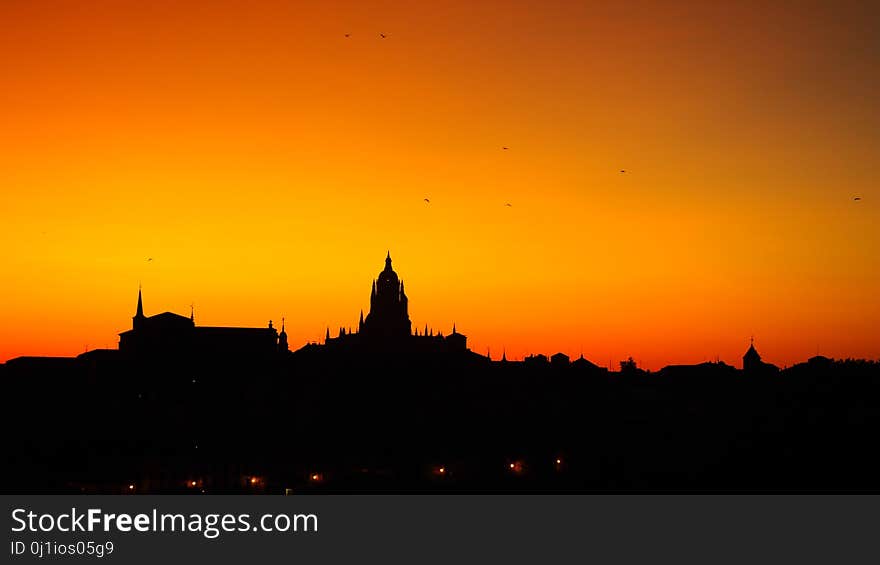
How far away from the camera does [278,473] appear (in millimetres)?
96062

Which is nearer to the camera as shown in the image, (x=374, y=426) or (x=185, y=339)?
(x=374, y=426)

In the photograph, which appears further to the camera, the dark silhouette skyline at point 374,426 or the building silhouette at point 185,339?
the building silhouette at point 185,339

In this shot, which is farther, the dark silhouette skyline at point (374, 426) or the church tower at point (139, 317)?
the church tower at point (139, 317)

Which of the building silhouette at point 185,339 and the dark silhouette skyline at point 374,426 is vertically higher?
the building silhouette at point 185,339

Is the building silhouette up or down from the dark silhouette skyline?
up

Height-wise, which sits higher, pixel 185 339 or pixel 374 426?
pixel 185 339

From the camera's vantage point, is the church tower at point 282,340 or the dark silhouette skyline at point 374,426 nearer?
the dark silhouette skyline at point 374,426

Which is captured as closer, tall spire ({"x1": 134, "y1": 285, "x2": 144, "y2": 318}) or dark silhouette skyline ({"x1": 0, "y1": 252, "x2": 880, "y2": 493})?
dark silhouette skyline ({"x1": 0, "y1": 252, "x2": 880, "y2": 493})
